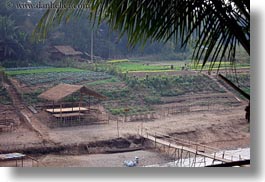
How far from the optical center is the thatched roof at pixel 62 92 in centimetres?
210

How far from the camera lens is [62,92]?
6.98 ft

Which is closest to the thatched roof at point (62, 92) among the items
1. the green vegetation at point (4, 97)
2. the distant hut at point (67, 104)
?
the distant hut at point (67, 104)

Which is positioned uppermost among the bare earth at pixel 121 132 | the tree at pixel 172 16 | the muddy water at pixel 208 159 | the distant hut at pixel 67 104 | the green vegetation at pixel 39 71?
the tree at pixel 172 16

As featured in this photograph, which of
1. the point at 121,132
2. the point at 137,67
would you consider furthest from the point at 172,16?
the point at 121,132

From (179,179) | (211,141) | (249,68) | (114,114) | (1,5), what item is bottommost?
(179,179)

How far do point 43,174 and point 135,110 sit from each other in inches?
22.2

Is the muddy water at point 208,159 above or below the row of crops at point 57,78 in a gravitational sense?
below

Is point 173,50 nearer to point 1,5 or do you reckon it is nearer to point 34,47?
point 34,47

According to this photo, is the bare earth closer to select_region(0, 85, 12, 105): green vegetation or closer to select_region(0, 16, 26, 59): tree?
select_region(0, 85, 12, 105): green vegetation

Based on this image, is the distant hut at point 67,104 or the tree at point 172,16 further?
the distant hut at point 67,104

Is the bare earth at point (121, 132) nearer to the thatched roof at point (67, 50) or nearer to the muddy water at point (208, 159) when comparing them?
the muddy water at point (208, 159)

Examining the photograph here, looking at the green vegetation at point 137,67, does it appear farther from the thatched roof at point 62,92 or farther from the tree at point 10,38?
the tree at point 10,38

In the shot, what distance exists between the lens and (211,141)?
218cm

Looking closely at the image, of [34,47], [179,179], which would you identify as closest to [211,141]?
[179,179]
